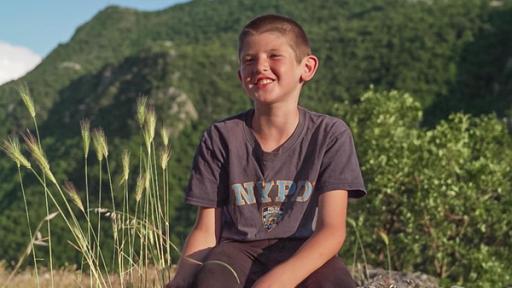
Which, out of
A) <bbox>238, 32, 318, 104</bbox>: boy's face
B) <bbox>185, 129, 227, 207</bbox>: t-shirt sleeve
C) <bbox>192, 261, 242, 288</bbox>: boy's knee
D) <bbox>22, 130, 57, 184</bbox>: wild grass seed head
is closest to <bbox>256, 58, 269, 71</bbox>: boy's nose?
<bbox>238, 32, 318, 104</bbox>: boy's face

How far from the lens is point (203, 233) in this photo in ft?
9.96

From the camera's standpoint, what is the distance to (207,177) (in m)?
3.03

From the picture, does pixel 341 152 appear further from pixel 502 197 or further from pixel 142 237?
pixel 502 197

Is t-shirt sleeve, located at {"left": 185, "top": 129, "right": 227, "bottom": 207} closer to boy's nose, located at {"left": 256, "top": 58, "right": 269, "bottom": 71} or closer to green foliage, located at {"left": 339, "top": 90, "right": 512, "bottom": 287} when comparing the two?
boy's nose, located at {"left": 256, "top": 58, "right": 269, "bottom": 71}

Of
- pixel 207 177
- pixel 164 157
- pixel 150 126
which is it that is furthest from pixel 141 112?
pixel 207 177

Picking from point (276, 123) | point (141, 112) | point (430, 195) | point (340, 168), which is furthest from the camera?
point (430, 195)

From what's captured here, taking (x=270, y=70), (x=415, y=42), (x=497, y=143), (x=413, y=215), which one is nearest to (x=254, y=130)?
(x=270, y=70)

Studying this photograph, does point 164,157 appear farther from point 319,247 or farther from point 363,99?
point 363,99

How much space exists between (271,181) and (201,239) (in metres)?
0.41

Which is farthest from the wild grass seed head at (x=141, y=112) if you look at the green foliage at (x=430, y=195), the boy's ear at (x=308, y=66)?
the green foliage at (x=430, y=195)

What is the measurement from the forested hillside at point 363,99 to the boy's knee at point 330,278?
348 inches

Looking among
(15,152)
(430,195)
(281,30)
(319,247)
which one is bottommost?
(430,195)

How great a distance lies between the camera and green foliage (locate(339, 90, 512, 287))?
11.7m

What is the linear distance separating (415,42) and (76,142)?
31631 mm
